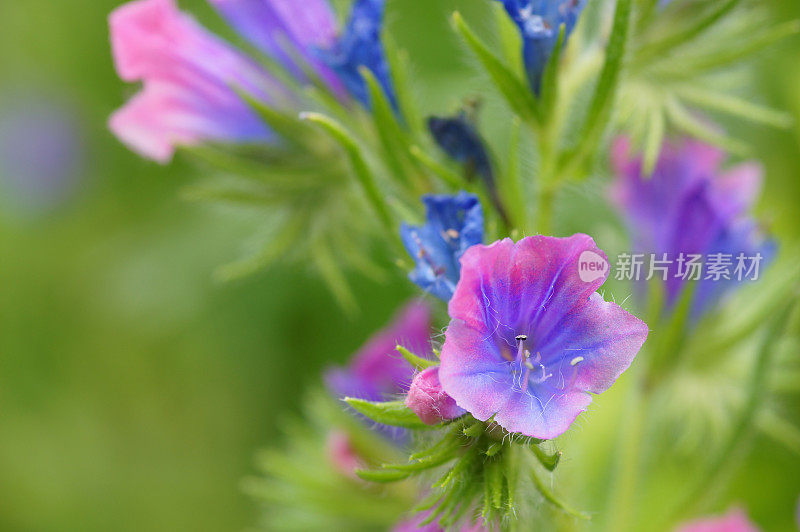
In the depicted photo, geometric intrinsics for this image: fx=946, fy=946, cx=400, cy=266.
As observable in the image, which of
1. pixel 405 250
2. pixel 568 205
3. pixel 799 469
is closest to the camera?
pixel 405 250

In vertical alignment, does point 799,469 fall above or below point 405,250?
below

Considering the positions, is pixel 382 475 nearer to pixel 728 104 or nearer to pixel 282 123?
pixel 282 123

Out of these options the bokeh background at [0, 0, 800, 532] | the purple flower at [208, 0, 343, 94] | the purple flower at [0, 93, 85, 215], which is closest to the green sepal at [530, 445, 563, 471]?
the purple flower at [208, 0, 343, 94]

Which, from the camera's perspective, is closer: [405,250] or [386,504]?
[405,250]

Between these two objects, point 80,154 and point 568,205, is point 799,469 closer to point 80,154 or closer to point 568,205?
point 568,205

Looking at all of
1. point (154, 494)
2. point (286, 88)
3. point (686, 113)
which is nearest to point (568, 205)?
point (686, 113)

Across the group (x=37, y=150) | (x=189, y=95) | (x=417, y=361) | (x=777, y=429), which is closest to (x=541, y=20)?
(x=417, y=361)

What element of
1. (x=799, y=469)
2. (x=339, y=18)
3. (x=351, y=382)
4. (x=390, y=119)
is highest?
(x=339, y=18)

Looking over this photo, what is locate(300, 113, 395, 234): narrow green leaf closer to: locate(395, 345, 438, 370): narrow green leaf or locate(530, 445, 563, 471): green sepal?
locate(395, 345, 438, 370): narrow green leaf
